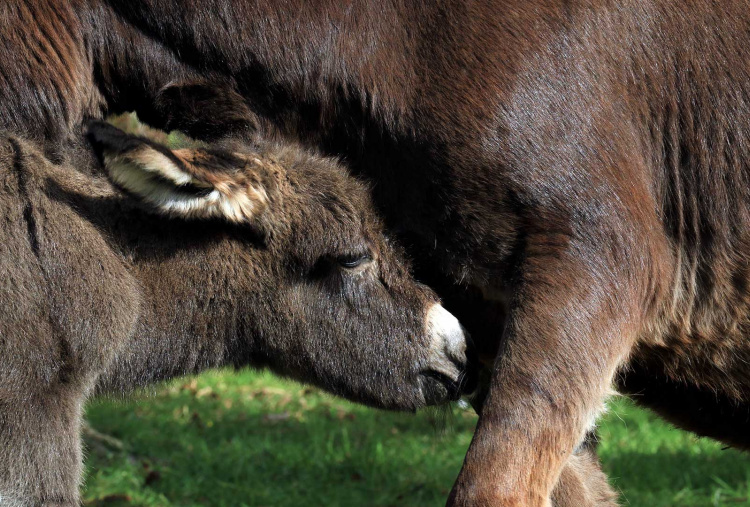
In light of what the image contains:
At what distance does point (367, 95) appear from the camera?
3.59 meters

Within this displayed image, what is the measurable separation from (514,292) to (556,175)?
1.49 ft

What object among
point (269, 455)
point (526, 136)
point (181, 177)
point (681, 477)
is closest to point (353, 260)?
point (181, 177)

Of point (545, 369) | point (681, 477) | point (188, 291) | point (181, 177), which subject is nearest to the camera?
point (545, 369)

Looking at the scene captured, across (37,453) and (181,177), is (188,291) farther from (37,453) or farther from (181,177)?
(37,453)

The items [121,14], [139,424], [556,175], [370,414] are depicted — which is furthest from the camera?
[370,414]

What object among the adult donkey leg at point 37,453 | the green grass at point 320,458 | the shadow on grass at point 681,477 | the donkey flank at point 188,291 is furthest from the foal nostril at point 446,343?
the shadow on grass at point 681,477

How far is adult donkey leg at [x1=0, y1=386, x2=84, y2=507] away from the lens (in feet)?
12.3

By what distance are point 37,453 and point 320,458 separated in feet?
9.61

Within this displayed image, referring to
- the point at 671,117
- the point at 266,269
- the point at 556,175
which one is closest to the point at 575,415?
the point at 556,175

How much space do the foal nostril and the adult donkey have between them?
0.29 metres

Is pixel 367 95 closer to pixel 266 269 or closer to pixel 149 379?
pixel 266 269

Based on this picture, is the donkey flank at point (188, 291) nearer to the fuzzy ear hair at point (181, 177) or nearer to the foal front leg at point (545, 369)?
the fuzzy ear hair at point (181, 177)

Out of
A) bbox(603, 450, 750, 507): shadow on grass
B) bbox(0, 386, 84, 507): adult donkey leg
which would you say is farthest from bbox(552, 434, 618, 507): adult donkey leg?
bbox(0, 386, 84, 507): adult donkey leg

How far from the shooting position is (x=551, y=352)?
3.46m
